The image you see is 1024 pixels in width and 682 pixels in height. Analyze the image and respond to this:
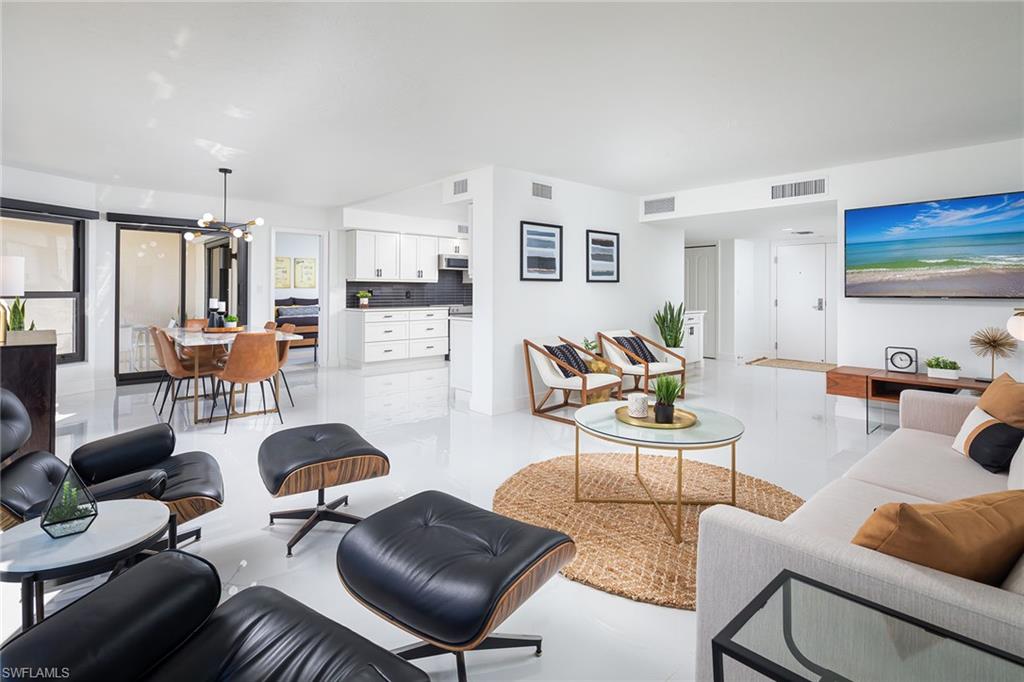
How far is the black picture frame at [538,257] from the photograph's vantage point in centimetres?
549

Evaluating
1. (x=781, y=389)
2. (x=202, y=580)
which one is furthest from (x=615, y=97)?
(x=781, y=389)

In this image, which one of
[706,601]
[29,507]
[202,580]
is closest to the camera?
[202,580]

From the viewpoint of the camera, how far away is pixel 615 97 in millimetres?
3414

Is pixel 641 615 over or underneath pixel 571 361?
underneath

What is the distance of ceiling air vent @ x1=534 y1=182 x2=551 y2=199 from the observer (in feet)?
18.5

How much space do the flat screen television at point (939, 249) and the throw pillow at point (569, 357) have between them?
2.74m

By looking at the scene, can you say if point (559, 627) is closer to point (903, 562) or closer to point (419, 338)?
point (903, 562)

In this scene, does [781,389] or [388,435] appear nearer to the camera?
[388,435]

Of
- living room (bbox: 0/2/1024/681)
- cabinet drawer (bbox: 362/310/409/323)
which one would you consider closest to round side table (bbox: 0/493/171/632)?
living room (bbox: 0/2/1024/681)

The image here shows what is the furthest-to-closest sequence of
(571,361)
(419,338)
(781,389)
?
(419,338), (781,389), (571,361)

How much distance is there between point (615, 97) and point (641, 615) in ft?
9.92

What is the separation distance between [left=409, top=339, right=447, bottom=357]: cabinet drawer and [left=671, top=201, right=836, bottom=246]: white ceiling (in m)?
4.41

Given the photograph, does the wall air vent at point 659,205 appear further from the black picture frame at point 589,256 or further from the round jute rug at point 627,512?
the round jute rug at point 627,512

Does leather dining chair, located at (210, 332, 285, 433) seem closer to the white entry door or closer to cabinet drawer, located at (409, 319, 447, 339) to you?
cabinet drawer, located at (409, 319, 447, 339)
